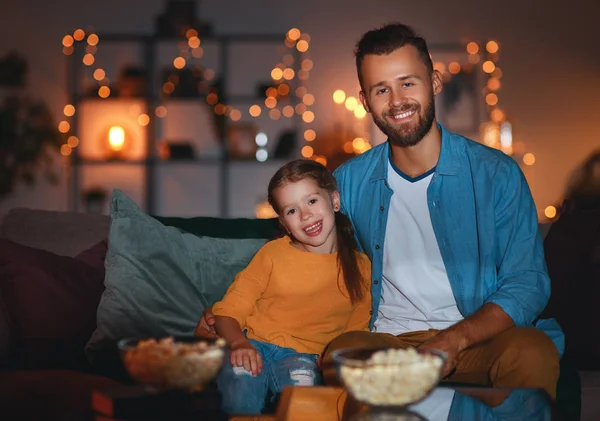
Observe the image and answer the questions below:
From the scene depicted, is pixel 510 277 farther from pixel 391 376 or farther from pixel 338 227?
pixel 391 376

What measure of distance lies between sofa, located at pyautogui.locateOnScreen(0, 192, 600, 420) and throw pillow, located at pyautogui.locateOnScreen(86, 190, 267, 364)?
0.9 inches

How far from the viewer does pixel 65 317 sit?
2.32 metres

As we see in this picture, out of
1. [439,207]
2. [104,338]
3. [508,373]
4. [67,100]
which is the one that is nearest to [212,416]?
[508,373]

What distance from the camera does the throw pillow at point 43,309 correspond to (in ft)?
7.41

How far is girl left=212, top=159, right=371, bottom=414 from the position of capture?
223 centimetres

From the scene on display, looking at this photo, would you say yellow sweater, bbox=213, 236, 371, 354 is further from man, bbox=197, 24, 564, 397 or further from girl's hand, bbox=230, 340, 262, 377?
girl's hand, bbox=230, 340, 262, 377

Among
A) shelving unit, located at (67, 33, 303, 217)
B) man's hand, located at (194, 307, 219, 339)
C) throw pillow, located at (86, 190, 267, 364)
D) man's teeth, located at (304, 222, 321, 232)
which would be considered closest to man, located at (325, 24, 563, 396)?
man's teeth, located at (304, 222, 321, 232)

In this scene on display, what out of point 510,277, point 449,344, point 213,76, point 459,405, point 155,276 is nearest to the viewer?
point 459,405

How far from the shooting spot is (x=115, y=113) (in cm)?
639

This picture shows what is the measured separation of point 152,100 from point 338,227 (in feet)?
13.8

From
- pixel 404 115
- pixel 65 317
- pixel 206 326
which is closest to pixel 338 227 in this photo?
pixel 404 115

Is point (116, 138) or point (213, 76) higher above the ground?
point (213, 76)

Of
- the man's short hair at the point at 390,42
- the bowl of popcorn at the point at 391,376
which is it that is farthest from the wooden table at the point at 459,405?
the man's short hair at the point at 390,42

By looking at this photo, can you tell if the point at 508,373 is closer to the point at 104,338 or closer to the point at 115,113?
the point at 104,338
